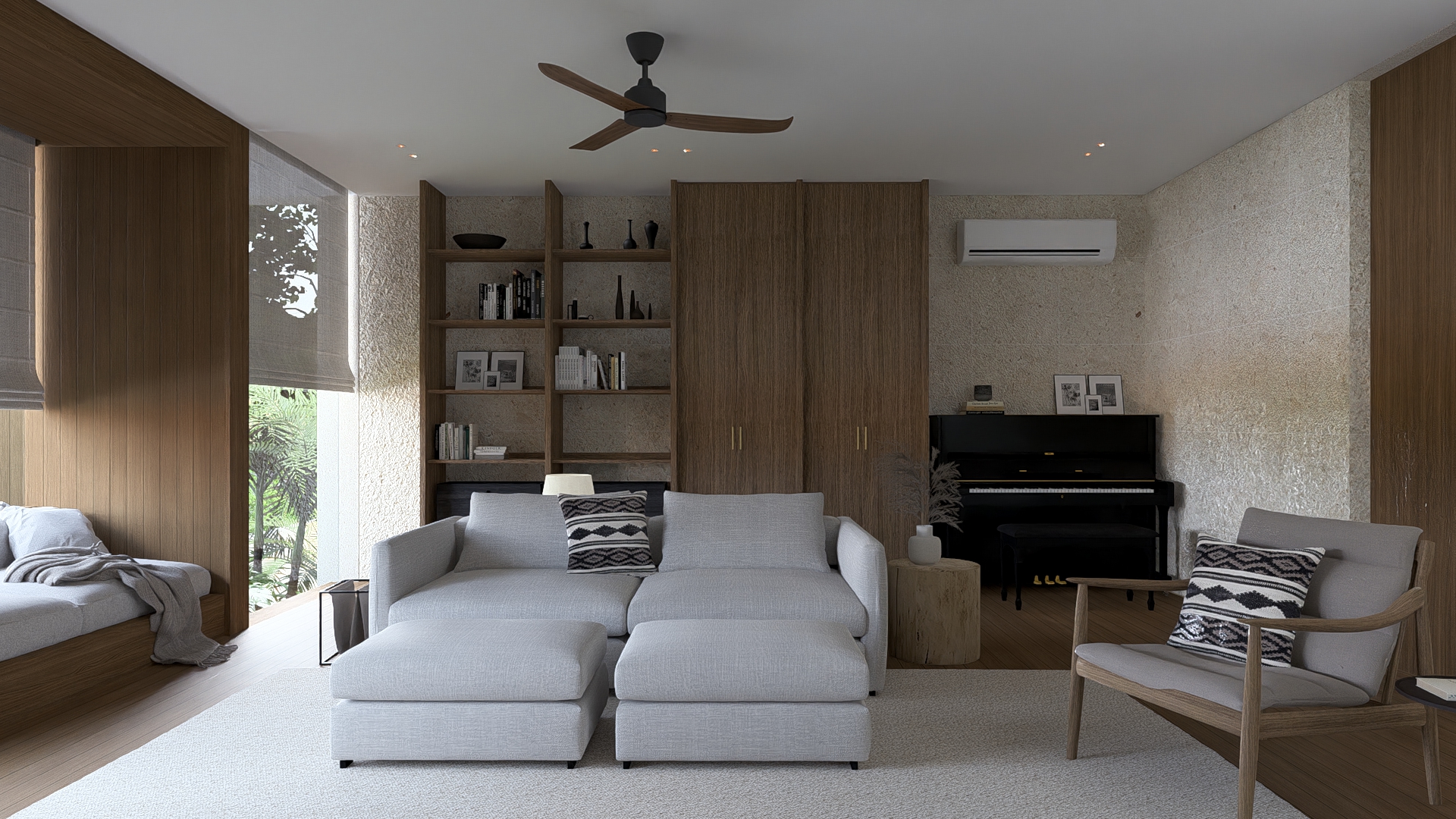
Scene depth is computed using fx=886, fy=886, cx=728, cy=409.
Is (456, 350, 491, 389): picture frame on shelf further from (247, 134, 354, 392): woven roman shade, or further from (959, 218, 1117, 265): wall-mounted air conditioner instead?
(959, 218, 1117, 265): wall-mounted air conditioner

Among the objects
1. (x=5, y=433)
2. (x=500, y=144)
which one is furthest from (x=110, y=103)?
(x=5, y=433)

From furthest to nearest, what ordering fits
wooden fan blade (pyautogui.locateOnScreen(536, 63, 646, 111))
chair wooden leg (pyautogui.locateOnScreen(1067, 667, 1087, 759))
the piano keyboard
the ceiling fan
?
the piano keyboard → the ceiling fan → wooden fan blade (pyautogui.locateOnScreen(536, 63, 646, 111)) → chair wooden leg (pyautogui.locateOnScreen(1067, 667, 1087, 759))

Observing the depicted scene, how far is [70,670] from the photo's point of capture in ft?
11.9

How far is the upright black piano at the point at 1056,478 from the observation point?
232 inches

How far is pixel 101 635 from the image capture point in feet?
12.6

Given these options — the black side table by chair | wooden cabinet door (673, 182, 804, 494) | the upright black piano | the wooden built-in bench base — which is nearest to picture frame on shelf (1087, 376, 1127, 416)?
the upright black piano

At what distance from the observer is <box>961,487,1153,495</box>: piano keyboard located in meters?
5.87

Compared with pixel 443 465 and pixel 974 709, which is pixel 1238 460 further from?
pixel 443 465

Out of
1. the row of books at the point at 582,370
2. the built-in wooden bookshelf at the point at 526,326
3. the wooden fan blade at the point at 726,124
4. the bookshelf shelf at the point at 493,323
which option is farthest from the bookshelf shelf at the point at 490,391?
the wooden fan blade at the point at 726,124

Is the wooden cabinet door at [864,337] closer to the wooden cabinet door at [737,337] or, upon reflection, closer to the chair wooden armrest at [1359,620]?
the wooden cabinet door at [737,337]

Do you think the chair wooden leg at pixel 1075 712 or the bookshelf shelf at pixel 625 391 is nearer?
the chair wooden leg at pixel 1075 712

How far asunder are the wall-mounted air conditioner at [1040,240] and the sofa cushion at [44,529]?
561 centimetres

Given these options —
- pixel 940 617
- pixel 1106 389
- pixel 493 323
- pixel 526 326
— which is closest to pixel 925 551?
pixel 940 617

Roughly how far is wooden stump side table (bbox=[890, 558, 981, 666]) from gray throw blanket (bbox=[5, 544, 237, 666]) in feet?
10.7
